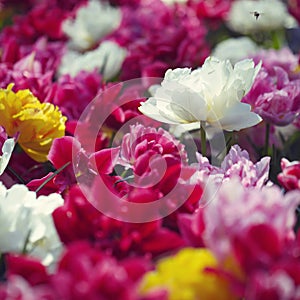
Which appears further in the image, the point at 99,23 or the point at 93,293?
the point at 99,23

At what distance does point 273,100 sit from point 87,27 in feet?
2.79

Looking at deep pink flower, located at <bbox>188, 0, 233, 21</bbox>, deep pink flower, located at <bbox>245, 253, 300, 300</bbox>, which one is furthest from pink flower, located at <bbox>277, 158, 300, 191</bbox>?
deep pink flower, located at <bbox>188, 0, 233, 21</bbox>

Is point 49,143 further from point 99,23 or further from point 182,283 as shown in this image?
point 99,23

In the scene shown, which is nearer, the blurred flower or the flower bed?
the flower bed

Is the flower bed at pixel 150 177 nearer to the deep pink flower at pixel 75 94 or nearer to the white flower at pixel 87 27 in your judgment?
the deep pink flower at pixel 75 94

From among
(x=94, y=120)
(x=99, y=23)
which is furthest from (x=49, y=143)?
(x=99, y=23)

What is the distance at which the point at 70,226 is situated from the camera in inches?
24.9

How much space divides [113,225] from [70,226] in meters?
0.04

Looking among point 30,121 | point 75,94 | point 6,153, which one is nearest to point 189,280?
point 6,153

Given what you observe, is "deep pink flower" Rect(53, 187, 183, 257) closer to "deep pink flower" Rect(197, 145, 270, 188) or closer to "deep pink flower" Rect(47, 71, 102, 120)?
"deep pink flower" Rect(197, 145, 270, 188)

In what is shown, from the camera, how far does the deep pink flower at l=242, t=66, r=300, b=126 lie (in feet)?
3.34

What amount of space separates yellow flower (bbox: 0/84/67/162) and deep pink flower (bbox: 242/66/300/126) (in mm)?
258

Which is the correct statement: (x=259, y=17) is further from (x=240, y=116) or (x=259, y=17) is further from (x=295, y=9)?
(x=240, y=116)

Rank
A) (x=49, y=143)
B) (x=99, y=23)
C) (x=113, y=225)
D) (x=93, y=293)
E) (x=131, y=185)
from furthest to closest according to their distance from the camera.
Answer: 1. (x=99, y=23)
2. (x=49, y=143)
3. (x=131, y=185)
4. (x=113, y=225)
5. (x=93, y=293)
